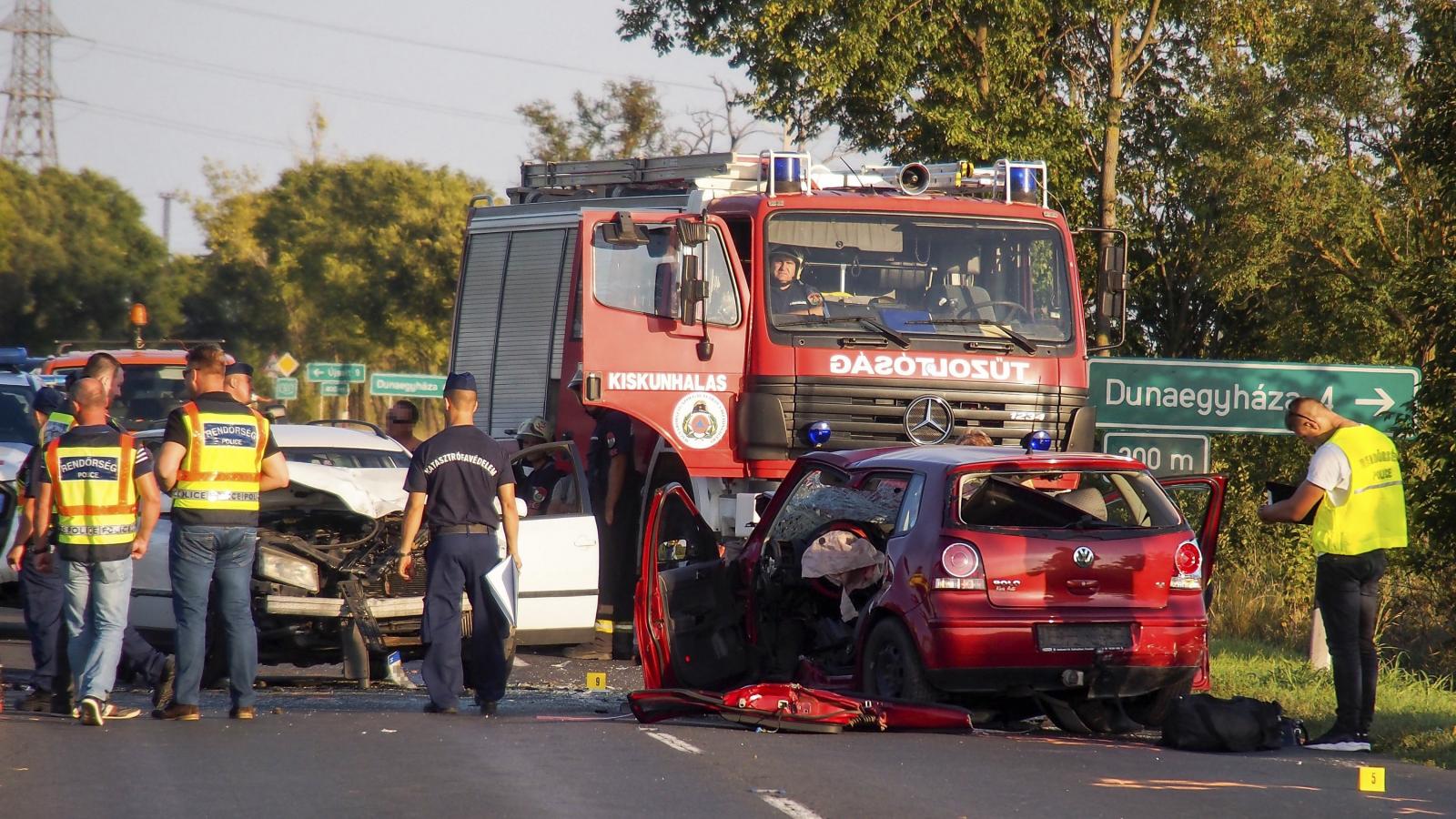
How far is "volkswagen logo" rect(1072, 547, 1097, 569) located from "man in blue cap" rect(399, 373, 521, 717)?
120 inches

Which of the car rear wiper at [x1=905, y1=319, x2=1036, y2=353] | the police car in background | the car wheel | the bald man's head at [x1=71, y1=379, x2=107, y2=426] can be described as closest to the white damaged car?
the bald man's head at [x1=71, y1=379, x2=107, y2=426]

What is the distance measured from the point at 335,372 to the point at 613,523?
891 inches

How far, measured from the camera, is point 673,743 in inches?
344

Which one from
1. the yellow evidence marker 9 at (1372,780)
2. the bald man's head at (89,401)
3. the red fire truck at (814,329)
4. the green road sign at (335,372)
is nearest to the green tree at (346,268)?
the green road sign at (335,372)

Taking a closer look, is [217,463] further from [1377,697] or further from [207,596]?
[1377,697]

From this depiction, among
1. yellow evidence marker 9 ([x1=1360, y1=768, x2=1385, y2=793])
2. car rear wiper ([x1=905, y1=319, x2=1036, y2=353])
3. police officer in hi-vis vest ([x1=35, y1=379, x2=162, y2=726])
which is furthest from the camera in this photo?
car rear wiper ([x1=905, y1=319, x2=1036, y2=353])

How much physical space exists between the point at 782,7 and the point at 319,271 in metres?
31.5

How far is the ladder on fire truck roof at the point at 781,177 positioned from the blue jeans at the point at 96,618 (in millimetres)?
5627

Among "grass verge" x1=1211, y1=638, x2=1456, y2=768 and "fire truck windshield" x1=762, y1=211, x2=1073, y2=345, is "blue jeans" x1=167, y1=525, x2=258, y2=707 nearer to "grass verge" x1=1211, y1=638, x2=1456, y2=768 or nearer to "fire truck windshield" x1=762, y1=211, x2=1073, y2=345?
"fire truck windshield" x1=762, y1=211, x2=1073, y2=345

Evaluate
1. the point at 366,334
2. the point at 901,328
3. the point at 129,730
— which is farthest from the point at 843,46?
the point at 366,334

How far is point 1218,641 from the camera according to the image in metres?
15.0

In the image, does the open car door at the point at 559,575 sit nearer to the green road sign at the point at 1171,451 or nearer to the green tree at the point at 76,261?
the green road sign at the point at 1171,451

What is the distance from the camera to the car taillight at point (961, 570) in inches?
351

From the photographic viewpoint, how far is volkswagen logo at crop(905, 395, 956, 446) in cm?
1294
